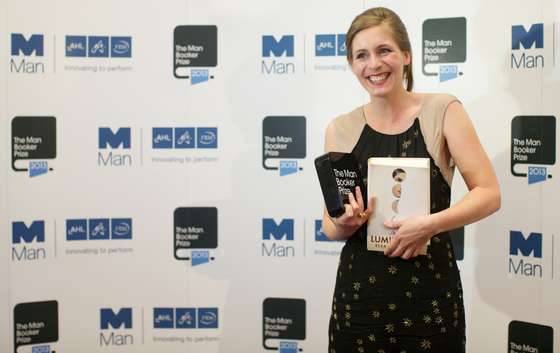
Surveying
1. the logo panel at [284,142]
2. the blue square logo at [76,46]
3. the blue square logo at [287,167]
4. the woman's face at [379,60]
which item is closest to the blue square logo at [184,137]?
the logo panel at [284,142]

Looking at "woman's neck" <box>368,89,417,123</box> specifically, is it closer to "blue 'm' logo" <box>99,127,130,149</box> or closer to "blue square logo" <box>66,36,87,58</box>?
"blue 'm' logo" <box>99,127,130,149</box>

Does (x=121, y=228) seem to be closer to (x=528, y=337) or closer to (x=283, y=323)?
(x=283, y=323)

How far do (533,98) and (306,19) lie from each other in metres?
1.24

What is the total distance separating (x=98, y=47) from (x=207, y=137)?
774 mm

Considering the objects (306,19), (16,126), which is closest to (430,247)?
(306,19)

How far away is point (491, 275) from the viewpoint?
2.99 metres

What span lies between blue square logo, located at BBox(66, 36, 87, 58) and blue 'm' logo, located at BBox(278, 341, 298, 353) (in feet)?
6.37

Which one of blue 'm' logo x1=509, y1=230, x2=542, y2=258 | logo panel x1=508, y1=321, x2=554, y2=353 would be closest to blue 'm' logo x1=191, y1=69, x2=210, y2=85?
blue 'm' logo x1=509, y1=230, x2=542, y2=258

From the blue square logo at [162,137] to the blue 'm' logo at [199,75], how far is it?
30 centimetres

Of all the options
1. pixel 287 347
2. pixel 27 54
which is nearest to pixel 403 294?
pixel 287 347

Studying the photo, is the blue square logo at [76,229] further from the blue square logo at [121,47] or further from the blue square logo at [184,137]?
the blue square logo at [121,47]

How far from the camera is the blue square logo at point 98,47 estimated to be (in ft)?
10.5

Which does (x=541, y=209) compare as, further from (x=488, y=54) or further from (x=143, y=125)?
(x=143, y=125)

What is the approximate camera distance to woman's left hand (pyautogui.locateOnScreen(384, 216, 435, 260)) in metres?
1.60
